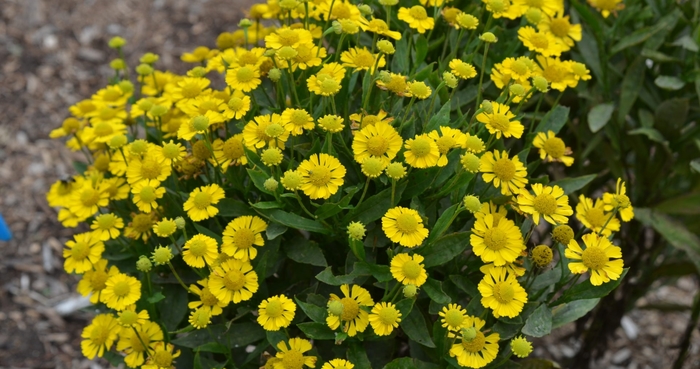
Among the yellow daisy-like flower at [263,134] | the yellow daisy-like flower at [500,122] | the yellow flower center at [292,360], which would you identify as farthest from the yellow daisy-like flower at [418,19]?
the yellow flower center at [292,360]

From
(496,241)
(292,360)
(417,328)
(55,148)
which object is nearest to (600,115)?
(496,241)

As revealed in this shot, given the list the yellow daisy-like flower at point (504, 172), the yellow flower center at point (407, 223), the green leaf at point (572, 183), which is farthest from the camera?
the green leaf at point (572, 183)

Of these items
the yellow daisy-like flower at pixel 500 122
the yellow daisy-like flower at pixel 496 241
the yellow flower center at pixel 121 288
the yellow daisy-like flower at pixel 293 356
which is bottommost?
the yellow daisy-like flower at pixel 293 356

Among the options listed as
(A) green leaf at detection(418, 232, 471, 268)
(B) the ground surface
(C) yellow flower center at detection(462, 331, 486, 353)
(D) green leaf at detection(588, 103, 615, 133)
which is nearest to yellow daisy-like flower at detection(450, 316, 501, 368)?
(C) yellow flower center at detection(462, 331, 486, 353)

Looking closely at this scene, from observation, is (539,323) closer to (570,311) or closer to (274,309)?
(570,311)

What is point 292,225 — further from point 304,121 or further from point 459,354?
point 459,354

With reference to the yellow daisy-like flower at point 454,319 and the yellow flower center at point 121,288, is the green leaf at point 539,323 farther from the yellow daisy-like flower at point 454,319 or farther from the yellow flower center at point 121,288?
the yellow flower center at point 121,288
